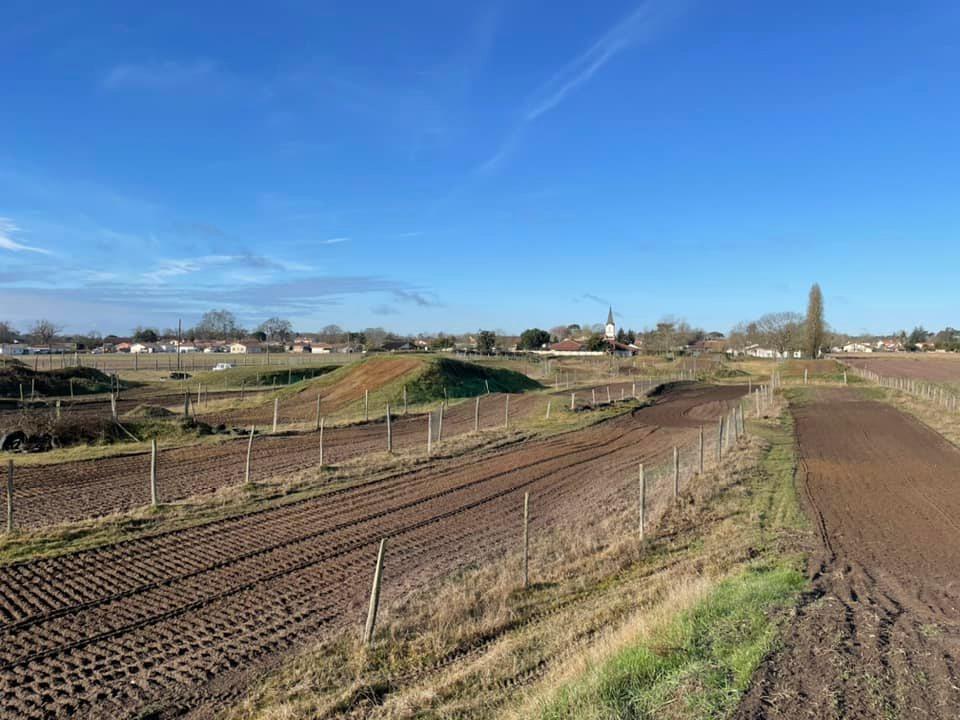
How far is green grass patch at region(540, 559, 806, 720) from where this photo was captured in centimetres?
615

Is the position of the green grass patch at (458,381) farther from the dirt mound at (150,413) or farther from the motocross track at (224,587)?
the motocross track at (224,587)

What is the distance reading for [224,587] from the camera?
1079 centimetres

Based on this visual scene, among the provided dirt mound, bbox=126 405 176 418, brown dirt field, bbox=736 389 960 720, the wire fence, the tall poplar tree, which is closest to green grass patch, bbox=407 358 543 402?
dirt mound, bbox=126 405 176 418

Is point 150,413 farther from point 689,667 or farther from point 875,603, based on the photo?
point 875,603

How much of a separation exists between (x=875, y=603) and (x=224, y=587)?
10385 mm

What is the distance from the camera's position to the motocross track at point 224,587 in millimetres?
7824

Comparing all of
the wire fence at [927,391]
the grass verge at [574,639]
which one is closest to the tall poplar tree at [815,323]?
the wire fence at [927,391]

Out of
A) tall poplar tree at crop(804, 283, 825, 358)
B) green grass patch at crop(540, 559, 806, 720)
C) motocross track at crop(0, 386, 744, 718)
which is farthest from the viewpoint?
tall poplar tree at crop(804, 283, 825, 358)

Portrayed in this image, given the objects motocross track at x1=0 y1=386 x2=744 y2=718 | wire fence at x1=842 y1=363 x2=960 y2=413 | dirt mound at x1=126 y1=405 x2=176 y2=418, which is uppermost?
wire fence at x1=842 y1=363 x2=960 y2=413

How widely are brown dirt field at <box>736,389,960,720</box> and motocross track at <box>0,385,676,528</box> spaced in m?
14.5

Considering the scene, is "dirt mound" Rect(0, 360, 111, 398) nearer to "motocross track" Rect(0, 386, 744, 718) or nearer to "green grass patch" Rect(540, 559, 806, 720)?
"motocross track" Rect(0, 386, 744, 718)

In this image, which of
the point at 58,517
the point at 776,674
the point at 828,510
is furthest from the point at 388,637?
the point at 828,510

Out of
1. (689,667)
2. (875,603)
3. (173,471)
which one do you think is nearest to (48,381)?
(173,471)

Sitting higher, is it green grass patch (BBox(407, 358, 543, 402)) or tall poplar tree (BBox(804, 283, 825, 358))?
tall poplar tree (BBox(804, 283, 825, 358))
